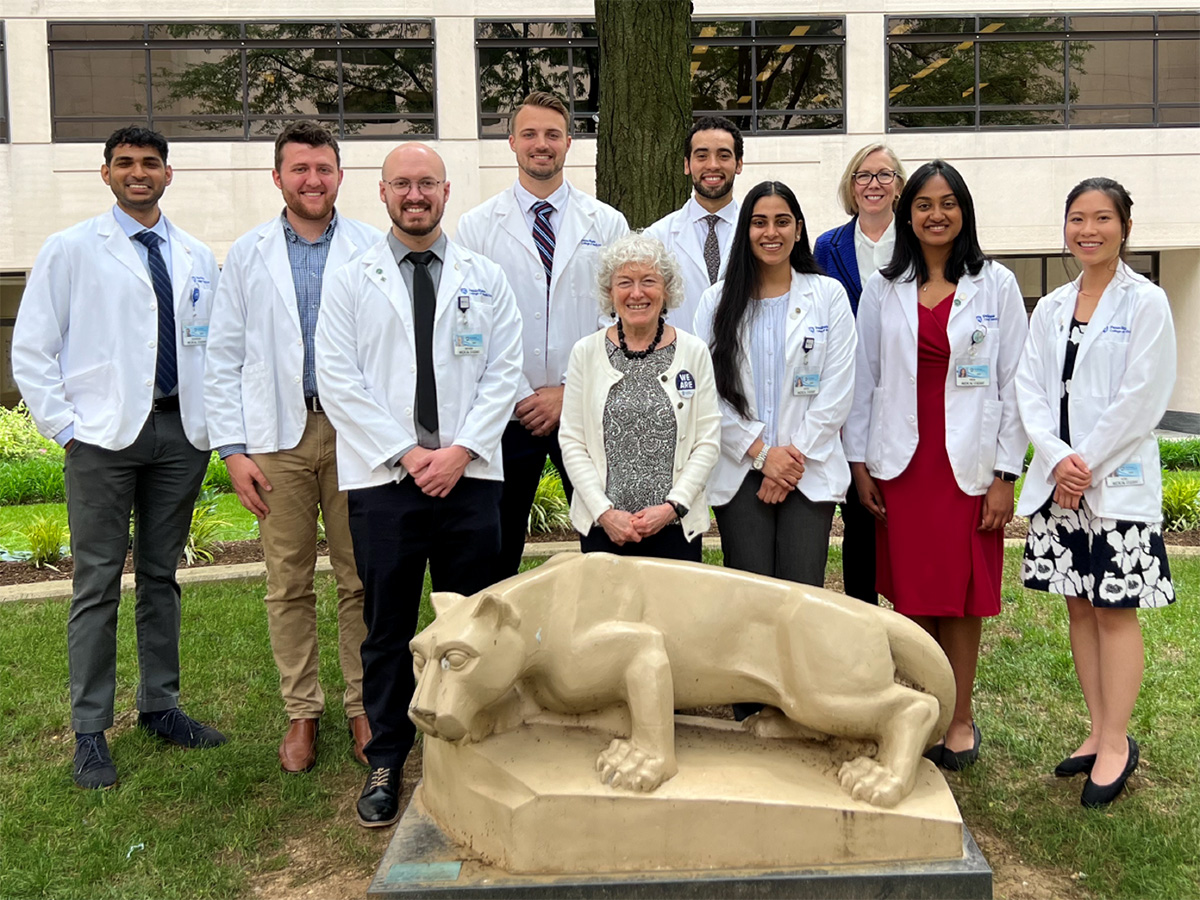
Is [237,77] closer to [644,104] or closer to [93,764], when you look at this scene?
[644,104]

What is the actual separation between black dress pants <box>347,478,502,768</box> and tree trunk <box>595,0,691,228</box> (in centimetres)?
291

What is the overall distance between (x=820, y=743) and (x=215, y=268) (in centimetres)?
340

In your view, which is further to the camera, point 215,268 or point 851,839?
point 215,268

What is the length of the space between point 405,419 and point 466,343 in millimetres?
384

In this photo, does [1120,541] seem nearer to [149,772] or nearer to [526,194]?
[526,194]

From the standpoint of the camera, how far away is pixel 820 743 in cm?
361

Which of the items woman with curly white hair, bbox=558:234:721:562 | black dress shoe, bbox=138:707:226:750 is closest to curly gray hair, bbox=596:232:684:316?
woman with curly white hair, bbox=558:234:721:562

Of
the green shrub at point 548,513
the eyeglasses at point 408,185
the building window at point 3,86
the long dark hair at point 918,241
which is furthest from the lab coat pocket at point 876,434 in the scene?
the building window at point 3,86

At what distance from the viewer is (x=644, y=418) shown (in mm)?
3824

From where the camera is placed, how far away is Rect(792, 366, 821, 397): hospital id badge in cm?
405

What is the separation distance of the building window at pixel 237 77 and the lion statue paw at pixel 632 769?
16.1 metres

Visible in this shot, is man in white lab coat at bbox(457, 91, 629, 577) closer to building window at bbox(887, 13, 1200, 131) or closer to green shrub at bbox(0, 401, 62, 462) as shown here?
green shrub at bbox(0, 401, 62, 462)

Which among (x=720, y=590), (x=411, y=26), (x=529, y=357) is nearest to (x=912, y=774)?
(x=720, y=590)

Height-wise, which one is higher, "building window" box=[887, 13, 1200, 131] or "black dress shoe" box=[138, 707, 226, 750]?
"building window" box=[887, 13, 1200, 131]
